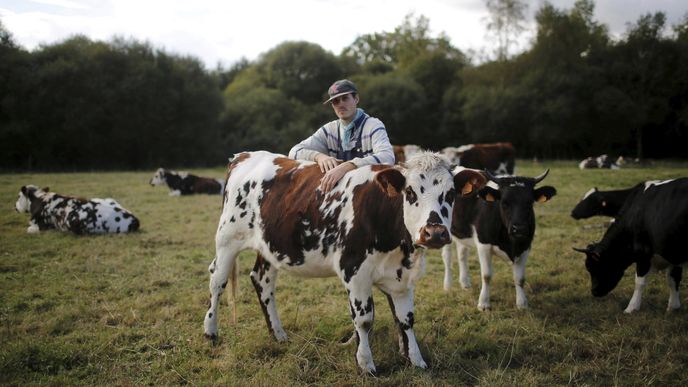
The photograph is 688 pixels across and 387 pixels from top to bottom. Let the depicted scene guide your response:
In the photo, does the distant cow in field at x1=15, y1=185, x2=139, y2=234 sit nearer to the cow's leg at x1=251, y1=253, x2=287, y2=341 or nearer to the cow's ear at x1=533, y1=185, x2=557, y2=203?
the cow's leg at x1=251, y1=253, x2=287, y2=341

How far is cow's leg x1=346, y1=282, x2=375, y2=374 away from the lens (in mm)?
4164

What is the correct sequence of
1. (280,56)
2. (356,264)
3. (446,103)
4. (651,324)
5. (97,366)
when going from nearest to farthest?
(356,264)
(97,366)
(651,324)
(446,103)
(280,56)

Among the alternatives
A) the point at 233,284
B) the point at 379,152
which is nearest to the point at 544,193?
the point at 379,152

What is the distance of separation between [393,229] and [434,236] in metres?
0.55

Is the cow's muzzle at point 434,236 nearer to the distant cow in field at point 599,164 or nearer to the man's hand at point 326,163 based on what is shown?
the man's hand at point 326,163

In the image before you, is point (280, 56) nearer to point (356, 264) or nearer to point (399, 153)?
point (399, 153)

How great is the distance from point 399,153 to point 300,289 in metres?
14.9

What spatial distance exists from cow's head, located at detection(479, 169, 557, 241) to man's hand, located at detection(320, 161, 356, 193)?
2.34 meters

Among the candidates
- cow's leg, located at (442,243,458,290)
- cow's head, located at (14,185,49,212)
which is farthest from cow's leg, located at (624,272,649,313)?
cow's head, located at (14,185,49,212)

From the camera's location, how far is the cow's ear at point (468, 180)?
4.17m

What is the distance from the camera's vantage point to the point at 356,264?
13.6 feet

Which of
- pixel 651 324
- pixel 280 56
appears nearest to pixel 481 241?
pixel 651 324

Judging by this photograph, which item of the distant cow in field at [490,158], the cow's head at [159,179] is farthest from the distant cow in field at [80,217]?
the distant cow in field at [490,158]

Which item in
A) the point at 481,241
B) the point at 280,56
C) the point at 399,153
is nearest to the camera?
the point at 481,241
